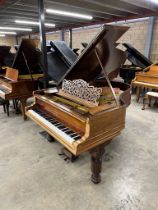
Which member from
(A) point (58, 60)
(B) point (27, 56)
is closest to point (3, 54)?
(B) point (27, 56)

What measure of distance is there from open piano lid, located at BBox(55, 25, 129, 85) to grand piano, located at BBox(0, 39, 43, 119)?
130 cm

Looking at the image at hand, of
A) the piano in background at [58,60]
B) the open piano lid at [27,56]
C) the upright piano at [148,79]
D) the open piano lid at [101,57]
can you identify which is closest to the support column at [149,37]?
the upright piano at [148,79]

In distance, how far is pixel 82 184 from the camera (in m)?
1.88

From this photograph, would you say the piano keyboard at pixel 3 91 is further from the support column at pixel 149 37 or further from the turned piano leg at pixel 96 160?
the support column at pixel 149 37

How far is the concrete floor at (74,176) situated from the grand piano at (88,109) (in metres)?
0.24

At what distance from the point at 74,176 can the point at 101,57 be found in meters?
1.54

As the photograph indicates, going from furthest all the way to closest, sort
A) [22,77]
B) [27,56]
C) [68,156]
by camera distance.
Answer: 1. [22,77]
2. [27,56]
3. [68,156]

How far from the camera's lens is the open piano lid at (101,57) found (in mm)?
1665

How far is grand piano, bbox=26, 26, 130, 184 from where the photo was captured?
1570mm

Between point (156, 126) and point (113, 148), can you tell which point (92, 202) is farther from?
point (156, 126)

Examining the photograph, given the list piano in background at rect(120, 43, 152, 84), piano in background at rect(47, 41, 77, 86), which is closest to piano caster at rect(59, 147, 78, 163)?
piano in background at rect(47, 41, 77, 86)

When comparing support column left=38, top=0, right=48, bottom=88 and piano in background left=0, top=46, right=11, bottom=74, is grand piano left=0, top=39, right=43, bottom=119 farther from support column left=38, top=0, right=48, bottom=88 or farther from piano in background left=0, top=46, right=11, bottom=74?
piano in background left=0, top=46, right=11, bottom=74

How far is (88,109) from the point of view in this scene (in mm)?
1830

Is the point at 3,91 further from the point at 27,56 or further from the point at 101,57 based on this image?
the point at 101,57
